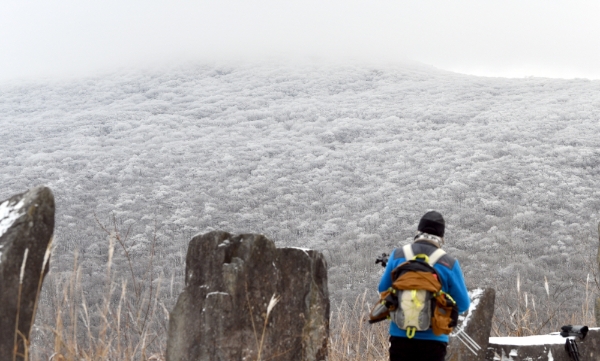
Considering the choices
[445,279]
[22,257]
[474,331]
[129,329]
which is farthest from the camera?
[129,329]

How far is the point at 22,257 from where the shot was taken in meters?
3.09

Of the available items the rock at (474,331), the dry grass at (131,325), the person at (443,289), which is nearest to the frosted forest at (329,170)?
the dry grass at (131,325)

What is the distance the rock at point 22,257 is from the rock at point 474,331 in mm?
2915

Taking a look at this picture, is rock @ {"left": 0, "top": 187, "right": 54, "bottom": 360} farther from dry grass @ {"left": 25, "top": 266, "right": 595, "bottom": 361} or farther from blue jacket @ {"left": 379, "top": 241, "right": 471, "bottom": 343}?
blue jacket @ {"left": 379, "top": 241, "right": 471, "bottom": 343}

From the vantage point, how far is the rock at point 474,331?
4.59 metres

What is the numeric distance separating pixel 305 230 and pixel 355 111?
11816 millimetres

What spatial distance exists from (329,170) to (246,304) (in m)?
15.4

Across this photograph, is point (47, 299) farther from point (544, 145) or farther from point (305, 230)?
point (544, 145)

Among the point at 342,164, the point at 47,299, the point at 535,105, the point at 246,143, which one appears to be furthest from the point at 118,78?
the point at 47,299

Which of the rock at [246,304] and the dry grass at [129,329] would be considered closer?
the dry grass at [129,329]

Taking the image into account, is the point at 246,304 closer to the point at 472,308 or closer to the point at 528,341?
the point at 472,308

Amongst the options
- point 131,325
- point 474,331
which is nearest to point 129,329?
point 131,325

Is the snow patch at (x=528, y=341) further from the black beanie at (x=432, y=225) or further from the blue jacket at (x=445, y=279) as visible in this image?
the black beanie at (x=432, y=225)

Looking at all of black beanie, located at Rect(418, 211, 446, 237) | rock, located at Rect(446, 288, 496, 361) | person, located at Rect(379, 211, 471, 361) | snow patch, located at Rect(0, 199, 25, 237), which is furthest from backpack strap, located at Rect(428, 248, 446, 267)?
snow patch, located at Rect(0, 199, 25, 237)
